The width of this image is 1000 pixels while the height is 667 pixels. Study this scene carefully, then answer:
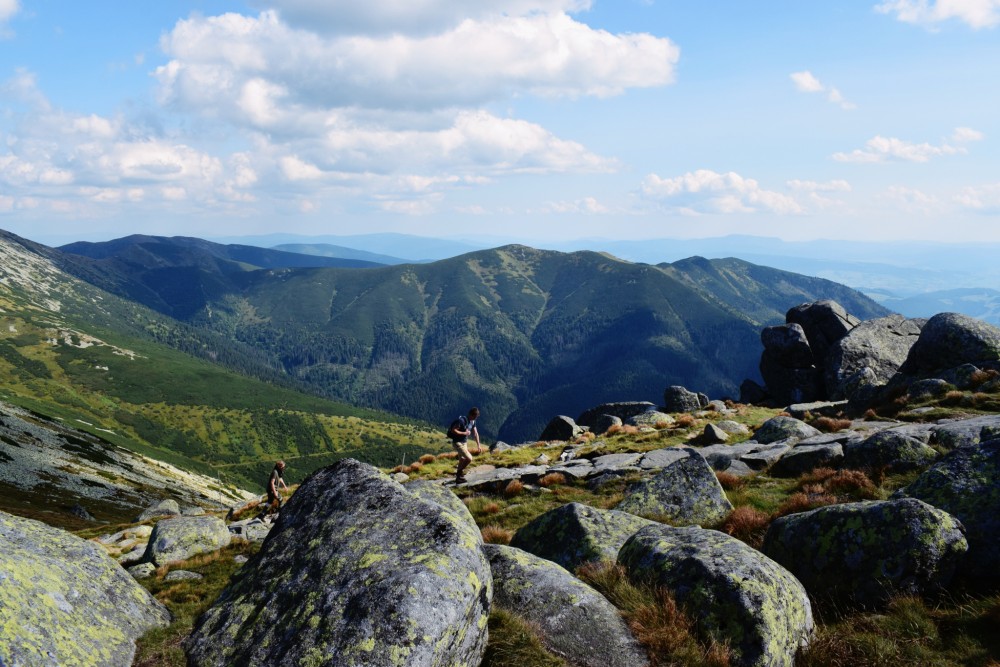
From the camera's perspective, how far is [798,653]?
8625 millimetres

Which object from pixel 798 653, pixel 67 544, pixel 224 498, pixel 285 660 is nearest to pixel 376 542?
pixel 285 660

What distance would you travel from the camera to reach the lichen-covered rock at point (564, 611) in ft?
26.8

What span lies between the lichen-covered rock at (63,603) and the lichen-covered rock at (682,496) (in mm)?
12963

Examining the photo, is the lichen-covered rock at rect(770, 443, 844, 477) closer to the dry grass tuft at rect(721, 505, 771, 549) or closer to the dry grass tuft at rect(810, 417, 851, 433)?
the dry grass tuft at rect(721, 505, 771, 549)

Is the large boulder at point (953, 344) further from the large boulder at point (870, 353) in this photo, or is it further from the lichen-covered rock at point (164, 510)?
the lichen-covered rock at point (164, 510)

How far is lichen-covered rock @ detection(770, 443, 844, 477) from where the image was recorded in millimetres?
19781

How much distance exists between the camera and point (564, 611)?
8961 millimetres

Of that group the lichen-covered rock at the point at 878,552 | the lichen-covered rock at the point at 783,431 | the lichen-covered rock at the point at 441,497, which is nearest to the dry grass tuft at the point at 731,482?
the lichen-covered rock at the point at 878,552

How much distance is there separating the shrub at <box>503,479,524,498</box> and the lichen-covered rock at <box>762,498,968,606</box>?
14.4 m

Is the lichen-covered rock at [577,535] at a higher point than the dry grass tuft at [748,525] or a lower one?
higher

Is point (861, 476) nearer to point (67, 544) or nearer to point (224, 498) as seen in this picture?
point (67, 544)

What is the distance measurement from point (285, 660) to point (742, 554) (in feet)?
25.5

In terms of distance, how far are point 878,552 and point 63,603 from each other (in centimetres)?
1524

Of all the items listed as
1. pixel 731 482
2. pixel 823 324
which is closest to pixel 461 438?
pixel 731 482
